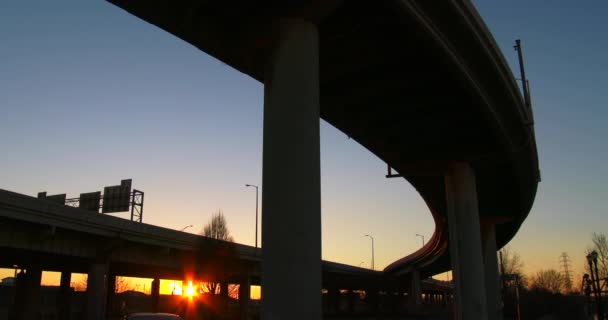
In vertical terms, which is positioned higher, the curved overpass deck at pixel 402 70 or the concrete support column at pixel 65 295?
the curved overpass deck at pixel 402 70

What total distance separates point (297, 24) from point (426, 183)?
2234 centimetres

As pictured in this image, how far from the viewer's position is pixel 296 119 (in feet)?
36.2

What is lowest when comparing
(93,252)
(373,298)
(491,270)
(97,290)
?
(373,298)

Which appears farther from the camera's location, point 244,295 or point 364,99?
point 244,295

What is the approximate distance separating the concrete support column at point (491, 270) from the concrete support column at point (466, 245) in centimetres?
1836

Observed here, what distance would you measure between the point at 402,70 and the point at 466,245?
502 inches

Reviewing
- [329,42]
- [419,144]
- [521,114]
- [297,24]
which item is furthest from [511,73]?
[297,24]

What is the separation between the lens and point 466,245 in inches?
1031

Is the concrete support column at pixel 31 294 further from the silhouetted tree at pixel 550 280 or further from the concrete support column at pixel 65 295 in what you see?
the silhouetted tree at pixel 550 280

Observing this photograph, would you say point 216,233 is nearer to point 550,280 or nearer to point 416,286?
point 416,286

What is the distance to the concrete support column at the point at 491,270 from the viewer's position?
43906mm

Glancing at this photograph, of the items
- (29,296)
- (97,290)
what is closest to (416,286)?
(29,296)

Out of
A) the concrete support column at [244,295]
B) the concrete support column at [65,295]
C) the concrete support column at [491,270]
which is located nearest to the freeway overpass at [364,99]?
the concrete support column at [491,270]

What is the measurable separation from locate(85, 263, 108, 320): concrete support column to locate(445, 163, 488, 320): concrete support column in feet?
67.9
